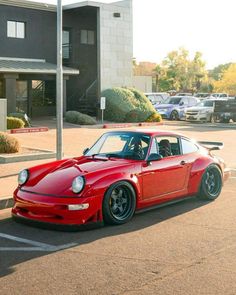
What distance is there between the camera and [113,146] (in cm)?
877

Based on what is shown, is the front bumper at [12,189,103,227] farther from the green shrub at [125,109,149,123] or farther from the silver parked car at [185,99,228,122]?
the silver parked car at [185,99,228,122]

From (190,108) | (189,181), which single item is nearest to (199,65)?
(190,108)

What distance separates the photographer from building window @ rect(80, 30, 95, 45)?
34375 mm

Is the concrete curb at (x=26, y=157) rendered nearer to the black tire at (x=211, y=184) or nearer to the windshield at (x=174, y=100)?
the black tire at (x=211, y=184)

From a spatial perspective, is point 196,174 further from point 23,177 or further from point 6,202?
point 6,202

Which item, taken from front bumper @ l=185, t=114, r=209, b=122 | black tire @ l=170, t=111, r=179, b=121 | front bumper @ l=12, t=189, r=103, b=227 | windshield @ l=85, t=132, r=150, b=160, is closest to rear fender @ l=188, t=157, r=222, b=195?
windshield @ l=85, t=132, r=150, b=160

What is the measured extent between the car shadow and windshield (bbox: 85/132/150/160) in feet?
3.13

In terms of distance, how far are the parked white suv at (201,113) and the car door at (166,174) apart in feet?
79.5

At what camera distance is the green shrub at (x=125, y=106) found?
99.1 feet

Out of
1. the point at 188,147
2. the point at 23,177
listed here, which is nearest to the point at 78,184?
the point at 23,177

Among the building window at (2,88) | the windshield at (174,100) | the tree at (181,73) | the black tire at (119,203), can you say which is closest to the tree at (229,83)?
the tree at (181,73)

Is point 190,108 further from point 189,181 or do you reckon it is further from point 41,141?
point 189,181

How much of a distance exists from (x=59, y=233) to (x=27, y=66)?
22.9 meters

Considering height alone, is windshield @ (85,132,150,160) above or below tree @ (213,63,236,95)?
below
